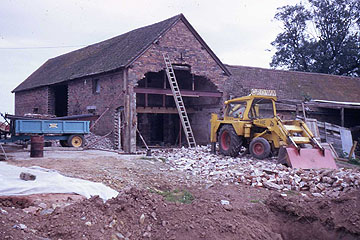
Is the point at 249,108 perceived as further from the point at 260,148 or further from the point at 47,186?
the point at 47,186

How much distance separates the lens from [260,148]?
1345 cm

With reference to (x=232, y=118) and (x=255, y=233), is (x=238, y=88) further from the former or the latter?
(x=255, y=233)

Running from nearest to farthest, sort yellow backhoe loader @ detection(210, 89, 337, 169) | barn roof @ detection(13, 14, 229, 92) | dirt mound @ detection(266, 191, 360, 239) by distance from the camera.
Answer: dirt mound @ detection(266, 191, 360, 239) → yellow backhoe loader @ detection(210, 89, 337, 169) → barn roof @ detection(13, 14, 229, 92)

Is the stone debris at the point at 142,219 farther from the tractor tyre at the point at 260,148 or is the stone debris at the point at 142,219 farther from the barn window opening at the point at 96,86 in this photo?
the barn window opening at the point at 96,86

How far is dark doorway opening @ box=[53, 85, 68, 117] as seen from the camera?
1057 inches

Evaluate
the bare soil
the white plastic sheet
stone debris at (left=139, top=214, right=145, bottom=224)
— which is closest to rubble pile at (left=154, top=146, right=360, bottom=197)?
the bare soil

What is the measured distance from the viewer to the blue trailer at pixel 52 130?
16603 millimetres

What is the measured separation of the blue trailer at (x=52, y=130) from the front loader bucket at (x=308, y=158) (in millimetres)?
9965

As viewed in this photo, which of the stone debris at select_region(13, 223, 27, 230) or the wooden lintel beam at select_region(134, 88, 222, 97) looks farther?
the wooden lintel beam at select_region(134, 88, 222, 97)

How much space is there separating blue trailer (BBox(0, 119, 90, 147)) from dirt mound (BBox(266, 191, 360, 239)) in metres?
11.8

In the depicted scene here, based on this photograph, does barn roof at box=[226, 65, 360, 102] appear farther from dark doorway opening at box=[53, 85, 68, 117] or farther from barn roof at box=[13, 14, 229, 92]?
dark doorway opening at box=[53, 85, 68, 117]

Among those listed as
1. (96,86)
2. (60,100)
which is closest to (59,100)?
(60,100)

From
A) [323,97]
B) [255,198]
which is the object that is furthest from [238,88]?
[255,198]

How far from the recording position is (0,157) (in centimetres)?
1405
